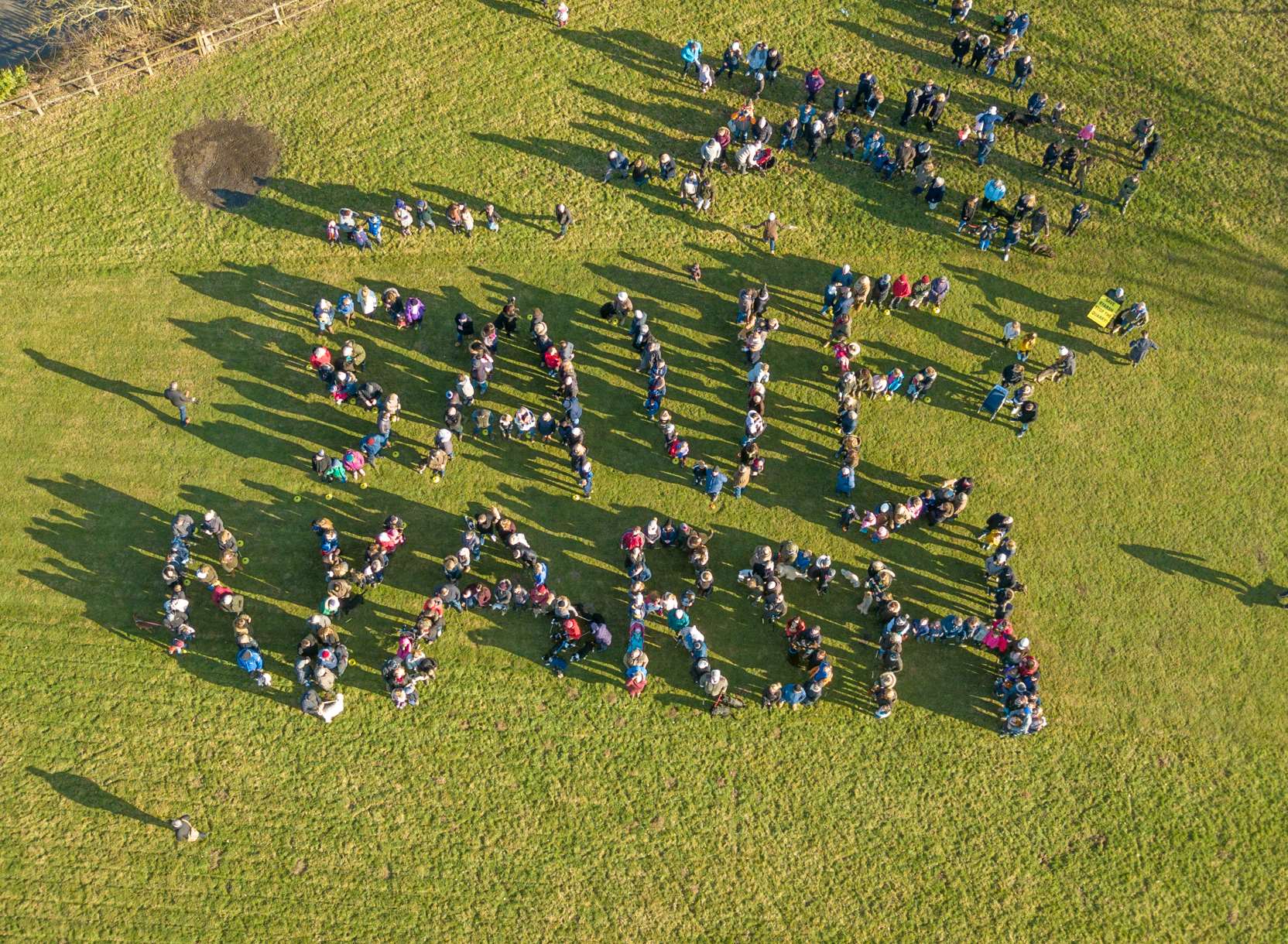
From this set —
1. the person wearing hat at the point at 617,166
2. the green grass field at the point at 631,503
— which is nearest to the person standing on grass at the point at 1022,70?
the green grass field at the point at 631,503

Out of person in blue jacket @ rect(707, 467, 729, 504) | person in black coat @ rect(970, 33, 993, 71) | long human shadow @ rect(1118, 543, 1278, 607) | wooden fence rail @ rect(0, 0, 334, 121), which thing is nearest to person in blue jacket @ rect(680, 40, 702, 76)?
person in black coat @ rect(970, 33, 993, 71)

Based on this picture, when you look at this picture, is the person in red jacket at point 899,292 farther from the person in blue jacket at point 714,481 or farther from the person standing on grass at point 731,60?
the person standing on grass at point 731,60

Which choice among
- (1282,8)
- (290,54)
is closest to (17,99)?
(290,54)

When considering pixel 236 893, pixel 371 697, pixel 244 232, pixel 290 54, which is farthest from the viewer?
pixel 290 54

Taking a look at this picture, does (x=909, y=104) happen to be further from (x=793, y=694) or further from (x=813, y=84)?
(x=793, y=694)

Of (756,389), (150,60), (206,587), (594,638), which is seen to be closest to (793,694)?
(594,638)

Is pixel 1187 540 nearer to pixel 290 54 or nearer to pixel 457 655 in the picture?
pixel 457 655
